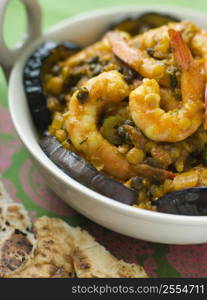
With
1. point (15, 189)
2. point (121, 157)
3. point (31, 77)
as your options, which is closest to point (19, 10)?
point (31, 77)

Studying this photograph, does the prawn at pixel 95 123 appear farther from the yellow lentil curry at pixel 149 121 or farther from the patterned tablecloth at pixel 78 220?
the patterned tablecloth at pixel 78 220

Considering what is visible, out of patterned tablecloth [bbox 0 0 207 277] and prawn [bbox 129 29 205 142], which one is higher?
prawn [bbox 129 29 205 142]

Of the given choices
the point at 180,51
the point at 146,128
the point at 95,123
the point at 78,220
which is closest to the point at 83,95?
the point at 95,123

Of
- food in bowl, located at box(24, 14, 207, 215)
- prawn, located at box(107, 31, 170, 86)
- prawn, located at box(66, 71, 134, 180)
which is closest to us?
food in bowl, located at box(24, 14, 207, 215)

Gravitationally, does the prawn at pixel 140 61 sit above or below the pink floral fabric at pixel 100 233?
above

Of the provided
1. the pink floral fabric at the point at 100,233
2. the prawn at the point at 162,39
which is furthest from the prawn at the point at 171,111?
the pink floral fabric at the point at 100,233

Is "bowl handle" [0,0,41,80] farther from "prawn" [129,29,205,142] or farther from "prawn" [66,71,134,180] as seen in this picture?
"prawn" [129,29,205,142]

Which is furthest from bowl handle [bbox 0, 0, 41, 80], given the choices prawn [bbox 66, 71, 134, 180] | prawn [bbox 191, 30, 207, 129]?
prawn [bbox 191, 30, 207, 129]

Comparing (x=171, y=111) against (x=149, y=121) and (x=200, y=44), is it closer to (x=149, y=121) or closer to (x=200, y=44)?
(x=149, y=121)

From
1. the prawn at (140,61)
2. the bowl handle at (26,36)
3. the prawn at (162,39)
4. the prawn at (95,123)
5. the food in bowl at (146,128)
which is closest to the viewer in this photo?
the food in bowl at (146,128)

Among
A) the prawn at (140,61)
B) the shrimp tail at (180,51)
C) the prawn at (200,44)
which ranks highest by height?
the shrimp tail at (180,51)
